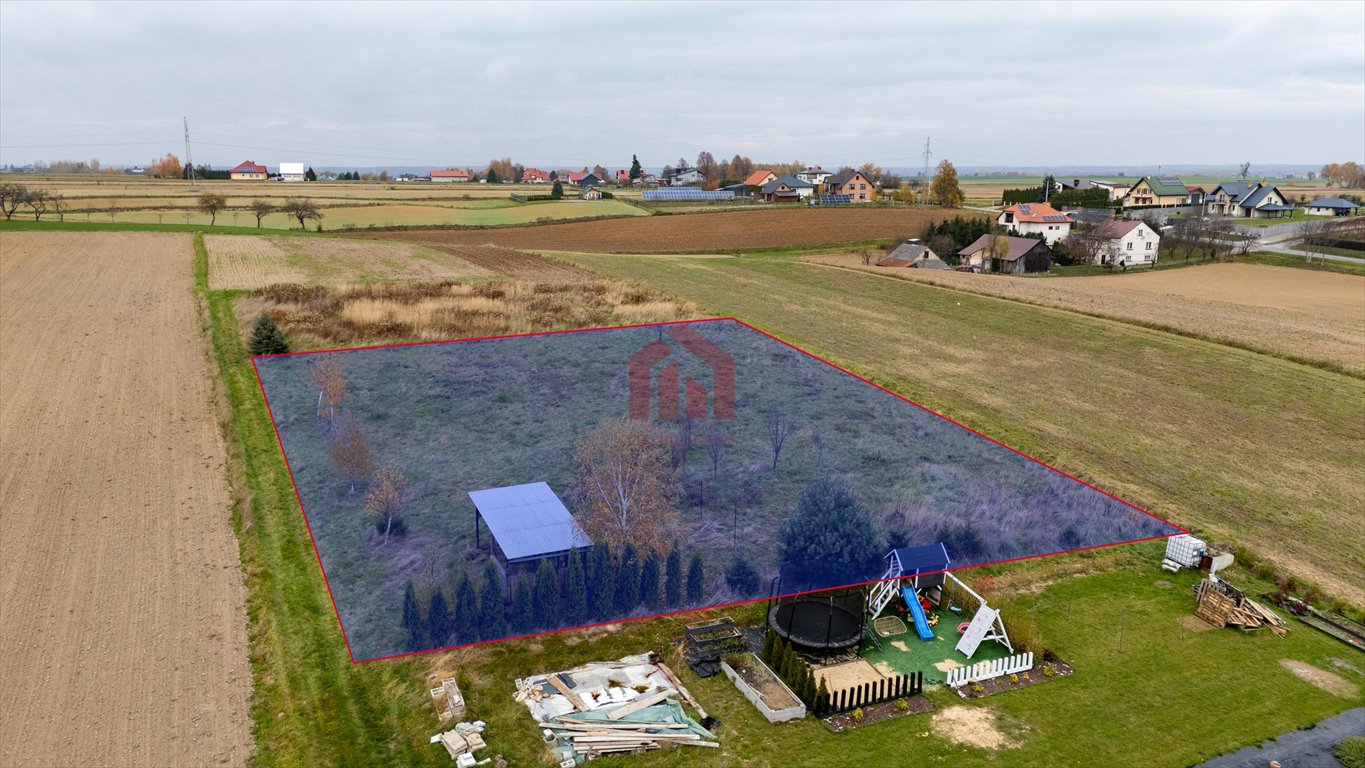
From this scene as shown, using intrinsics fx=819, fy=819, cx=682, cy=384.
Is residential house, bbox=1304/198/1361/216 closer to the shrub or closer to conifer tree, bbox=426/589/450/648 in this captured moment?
the shrub

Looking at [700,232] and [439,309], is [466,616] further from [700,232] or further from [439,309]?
[700,232]

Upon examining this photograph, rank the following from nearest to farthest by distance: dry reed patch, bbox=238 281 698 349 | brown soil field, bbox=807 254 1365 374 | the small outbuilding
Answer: the small outbuilding < dry reed patch, bbox=238 281 698 349 < brown soil field, bbox=807 254 1365 374

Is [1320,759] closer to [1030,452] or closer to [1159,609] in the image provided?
[1159,609]

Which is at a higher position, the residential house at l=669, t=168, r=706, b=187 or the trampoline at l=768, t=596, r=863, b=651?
the residential house at l=669, t=168, r=706, b=187

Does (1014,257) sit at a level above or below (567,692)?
above

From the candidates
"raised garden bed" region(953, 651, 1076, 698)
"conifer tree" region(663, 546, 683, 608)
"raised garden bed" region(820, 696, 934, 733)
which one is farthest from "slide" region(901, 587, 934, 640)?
"conifer tree" region(663, 546, 683, 608)

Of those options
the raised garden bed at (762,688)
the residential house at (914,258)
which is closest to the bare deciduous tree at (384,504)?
the raised garden bed at (762,688)
